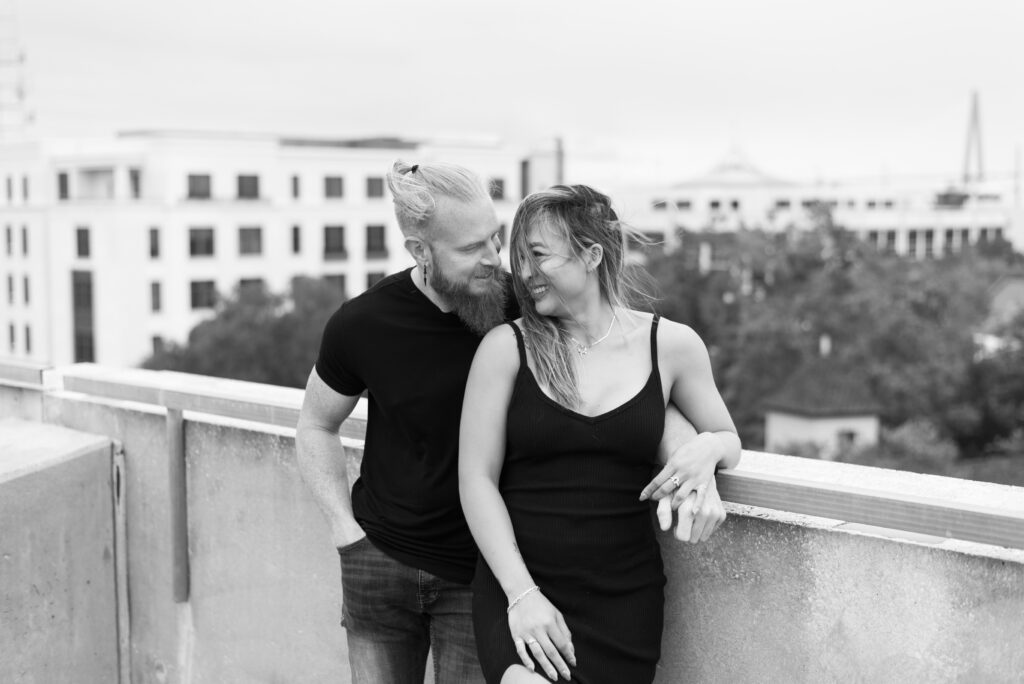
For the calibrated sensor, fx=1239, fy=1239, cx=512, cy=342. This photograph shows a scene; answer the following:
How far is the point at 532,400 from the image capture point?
2.36m

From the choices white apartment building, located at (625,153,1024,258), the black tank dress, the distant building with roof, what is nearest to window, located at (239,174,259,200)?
the distant building with roof

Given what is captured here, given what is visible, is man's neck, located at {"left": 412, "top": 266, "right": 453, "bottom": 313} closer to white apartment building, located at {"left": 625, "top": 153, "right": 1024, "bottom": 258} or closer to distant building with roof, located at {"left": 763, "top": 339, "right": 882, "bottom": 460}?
distant building with roof, located at {"left": 763, "top": 339, "right": 882, "bottom": 460}

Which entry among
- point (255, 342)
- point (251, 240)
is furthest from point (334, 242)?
point (255, 342)

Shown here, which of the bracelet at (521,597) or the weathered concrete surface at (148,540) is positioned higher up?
the bracelet at (521,597)

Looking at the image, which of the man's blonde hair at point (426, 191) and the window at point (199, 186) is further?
the window at point (199, 186)

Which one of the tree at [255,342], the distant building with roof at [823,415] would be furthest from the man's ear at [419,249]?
the tree at [255,342]

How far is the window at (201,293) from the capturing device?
5141cm

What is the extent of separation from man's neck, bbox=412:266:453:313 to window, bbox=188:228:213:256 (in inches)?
1959

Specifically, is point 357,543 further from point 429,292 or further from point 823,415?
point 823,415

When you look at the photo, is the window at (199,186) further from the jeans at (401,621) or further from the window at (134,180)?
the jeans at (401,621)

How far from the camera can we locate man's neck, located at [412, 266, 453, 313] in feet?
8.59

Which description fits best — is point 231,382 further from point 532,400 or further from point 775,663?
point 775,663

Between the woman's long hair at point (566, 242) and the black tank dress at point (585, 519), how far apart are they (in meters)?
0.03

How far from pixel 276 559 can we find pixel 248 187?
168 feet
